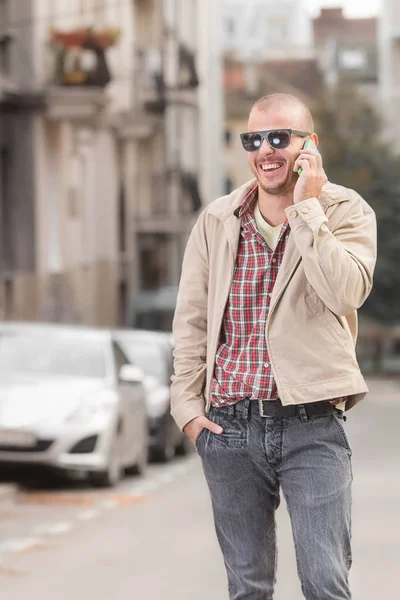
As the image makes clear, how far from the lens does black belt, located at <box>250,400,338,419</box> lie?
4512 mm

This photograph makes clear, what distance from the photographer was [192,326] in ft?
15.8

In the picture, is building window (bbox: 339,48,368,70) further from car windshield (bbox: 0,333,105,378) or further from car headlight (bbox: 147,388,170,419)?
car windshield (bbox: 0,333,105,378)

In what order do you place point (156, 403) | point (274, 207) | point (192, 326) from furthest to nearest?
point (156, 403), point (192, 326), point (274, 207)

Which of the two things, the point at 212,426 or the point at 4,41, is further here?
the point at 4,41

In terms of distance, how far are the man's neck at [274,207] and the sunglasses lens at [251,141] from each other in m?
0.13

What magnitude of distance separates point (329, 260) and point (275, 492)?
74 cm

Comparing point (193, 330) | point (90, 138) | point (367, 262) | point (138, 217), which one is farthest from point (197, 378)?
point (138, 217)

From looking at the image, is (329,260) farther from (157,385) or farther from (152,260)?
(152,260)

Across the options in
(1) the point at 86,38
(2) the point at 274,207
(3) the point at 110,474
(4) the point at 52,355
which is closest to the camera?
(2) the point at 274,207

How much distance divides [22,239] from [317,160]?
2307cm

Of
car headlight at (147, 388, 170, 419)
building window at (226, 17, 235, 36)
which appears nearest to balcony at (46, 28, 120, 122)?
car headlight at (147, 388, 170, 419)

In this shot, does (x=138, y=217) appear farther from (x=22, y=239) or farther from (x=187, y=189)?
(x=22, y=239)

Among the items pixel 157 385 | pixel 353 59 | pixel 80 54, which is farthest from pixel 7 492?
pixel 353 59

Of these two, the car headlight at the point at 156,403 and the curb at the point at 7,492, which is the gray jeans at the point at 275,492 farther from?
the car headlight at the point at 156,403
